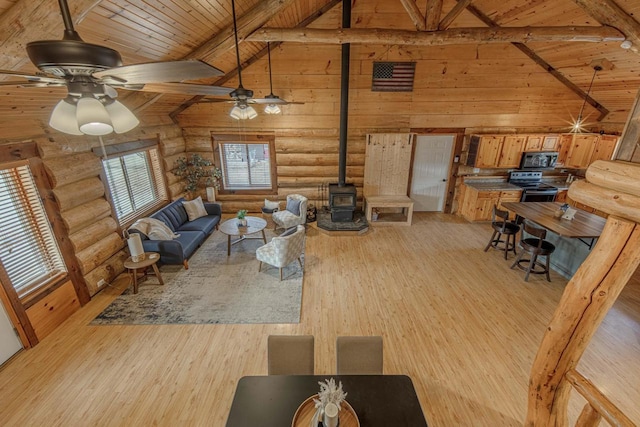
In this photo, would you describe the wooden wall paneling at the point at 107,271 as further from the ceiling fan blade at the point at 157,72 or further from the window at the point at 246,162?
the ceiling fan blade at the point at 157,72

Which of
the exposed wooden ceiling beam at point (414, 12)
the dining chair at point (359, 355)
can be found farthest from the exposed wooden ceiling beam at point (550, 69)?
the dining chair at point (359, 355)

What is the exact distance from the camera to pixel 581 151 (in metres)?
6.54

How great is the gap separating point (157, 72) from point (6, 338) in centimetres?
381

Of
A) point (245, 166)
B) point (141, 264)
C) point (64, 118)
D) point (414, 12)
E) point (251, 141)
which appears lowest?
point (141, 264)

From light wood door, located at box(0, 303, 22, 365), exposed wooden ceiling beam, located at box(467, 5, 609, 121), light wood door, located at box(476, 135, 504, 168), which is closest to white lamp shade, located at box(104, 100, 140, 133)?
light wood door, located at box(0, 303, 22, 365)

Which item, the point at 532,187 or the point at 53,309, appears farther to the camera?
the point at 532,187

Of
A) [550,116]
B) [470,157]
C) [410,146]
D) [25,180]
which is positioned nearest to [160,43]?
Answer: [25,180]

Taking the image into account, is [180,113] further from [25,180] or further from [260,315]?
[260,315]

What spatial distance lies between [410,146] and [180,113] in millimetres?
5654

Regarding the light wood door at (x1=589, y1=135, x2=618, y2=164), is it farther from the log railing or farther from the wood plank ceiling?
the log railing

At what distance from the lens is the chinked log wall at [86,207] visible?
3596 millimetres

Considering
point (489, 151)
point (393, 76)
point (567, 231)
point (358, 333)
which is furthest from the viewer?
point (489, 151)

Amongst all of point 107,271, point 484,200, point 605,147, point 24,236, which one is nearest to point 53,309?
point 107,271

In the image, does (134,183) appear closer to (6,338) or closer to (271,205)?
(271,205)
